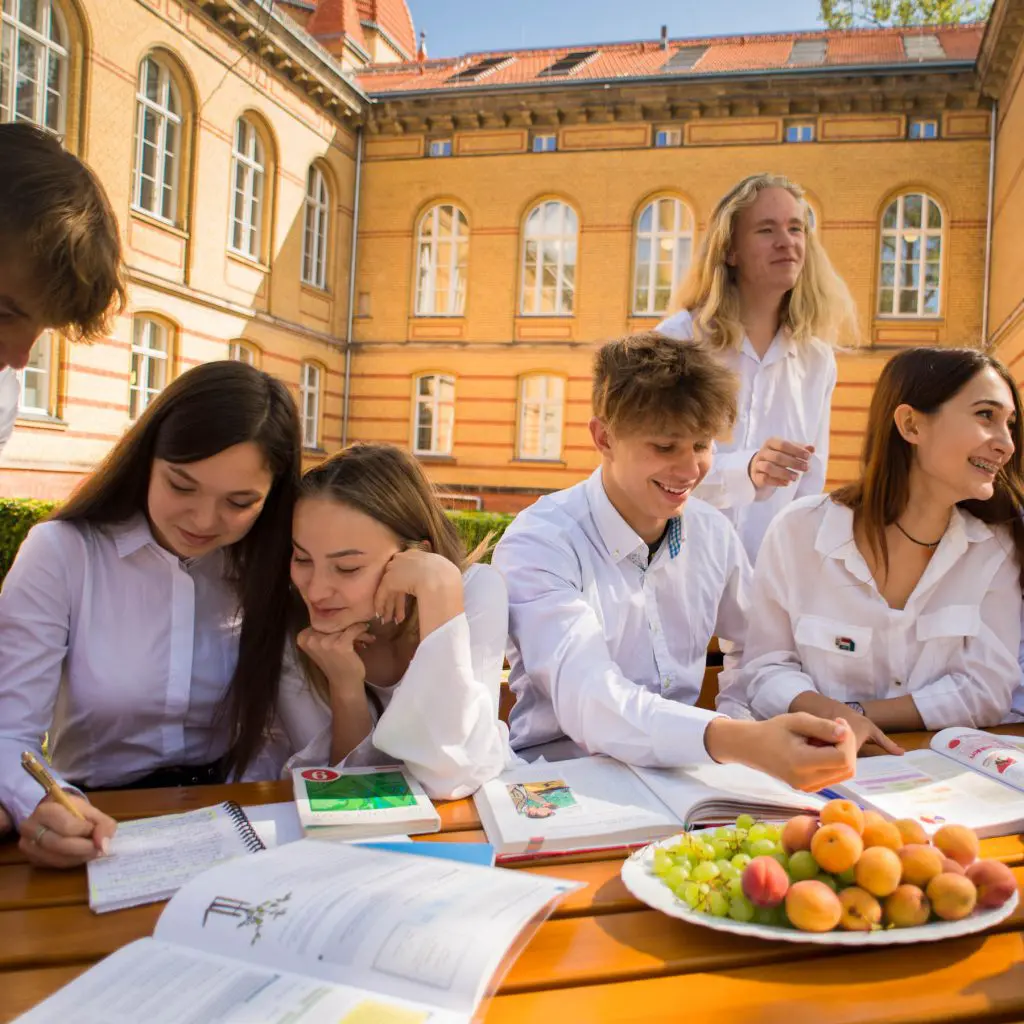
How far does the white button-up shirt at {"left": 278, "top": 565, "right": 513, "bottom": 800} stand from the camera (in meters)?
1.82

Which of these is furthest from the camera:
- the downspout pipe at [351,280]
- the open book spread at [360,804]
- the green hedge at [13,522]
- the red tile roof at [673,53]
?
the downspout pipe at [351,280]

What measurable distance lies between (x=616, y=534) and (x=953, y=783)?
1.01 meters

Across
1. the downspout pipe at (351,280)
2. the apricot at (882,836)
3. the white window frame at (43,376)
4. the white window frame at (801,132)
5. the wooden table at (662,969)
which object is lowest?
the wooden table at (662,969)

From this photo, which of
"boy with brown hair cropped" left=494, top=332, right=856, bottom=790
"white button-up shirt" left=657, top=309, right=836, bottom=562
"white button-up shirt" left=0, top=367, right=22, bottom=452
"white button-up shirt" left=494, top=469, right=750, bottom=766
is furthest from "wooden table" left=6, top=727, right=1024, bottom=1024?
"white button-up shirt" left=657, top=309, right=836, bottom=562

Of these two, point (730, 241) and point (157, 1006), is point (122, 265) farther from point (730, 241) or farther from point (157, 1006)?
point (730, 241)

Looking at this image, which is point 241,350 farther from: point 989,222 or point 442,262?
point 989,222

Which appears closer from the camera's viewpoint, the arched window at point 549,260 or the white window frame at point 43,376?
the white window frame at point 43,376

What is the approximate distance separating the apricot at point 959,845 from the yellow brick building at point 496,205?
1289cm

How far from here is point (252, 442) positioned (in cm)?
209

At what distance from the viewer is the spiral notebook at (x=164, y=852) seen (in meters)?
1.34

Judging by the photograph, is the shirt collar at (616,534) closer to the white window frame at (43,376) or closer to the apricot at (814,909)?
the apricot at (814,909)

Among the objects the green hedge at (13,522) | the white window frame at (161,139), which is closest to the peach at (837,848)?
the green hedge at (13,522)

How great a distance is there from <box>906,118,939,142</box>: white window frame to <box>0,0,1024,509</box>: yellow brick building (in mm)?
47

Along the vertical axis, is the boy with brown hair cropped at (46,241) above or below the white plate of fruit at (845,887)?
above
